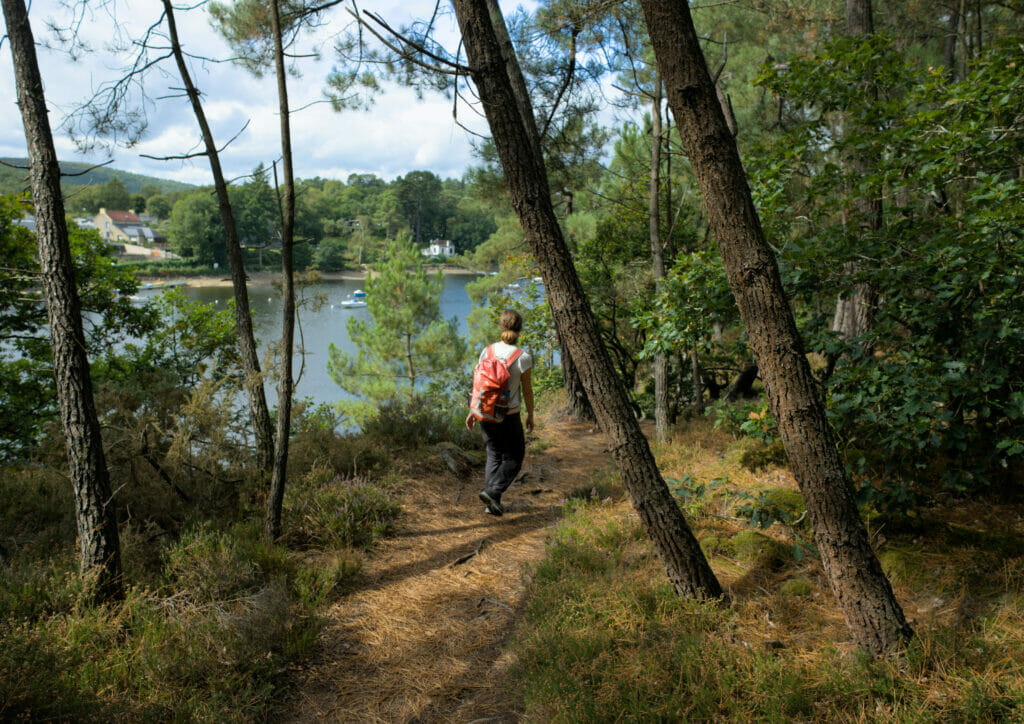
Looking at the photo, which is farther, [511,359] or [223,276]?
[223,276]

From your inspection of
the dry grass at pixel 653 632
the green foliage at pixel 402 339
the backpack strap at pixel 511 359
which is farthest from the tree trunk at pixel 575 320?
the green foliage at pixel 402 339

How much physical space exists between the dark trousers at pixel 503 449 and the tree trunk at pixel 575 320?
63.6 inches

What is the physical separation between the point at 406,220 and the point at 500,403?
4695cm

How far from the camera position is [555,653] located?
267 cm

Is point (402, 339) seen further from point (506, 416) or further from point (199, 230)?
point (506, 416)

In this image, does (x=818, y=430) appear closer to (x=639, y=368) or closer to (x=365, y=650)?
(x=365, y=650)

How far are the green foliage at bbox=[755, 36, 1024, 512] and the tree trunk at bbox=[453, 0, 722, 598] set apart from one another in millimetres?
1003

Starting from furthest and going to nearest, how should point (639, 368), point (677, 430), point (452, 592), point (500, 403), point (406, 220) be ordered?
1. point (406, 220)
2. point (639, 368)
3. point (677, 430)
4. point (500, 403)
5. point (452, 592)

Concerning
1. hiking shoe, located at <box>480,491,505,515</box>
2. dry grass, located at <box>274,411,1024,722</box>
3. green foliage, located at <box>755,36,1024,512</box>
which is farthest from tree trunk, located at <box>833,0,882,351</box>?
hiking shoe, located at <box>480,491,505,515</box>

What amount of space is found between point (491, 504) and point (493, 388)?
1062 mm

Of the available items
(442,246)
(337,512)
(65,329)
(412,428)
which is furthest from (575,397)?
(442,246)

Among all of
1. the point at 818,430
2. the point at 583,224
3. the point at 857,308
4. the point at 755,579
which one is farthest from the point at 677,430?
the point at 583,224

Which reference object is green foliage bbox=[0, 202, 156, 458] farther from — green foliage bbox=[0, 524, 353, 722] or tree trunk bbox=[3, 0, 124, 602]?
green foliage bbox=[0, 524, 353, 722]

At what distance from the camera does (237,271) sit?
5617 millimetres
